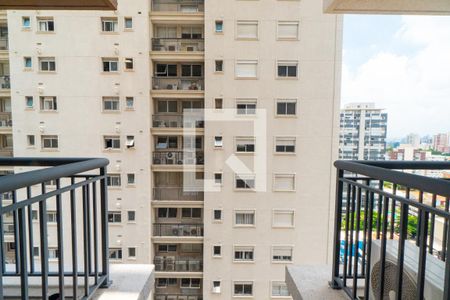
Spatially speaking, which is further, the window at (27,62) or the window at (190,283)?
the window at (190,283)

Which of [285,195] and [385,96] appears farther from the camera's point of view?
[285,195]

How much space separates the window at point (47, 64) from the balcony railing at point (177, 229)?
385 centimetres

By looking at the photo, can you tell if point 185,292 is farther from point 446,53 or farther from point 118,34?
point 446,53

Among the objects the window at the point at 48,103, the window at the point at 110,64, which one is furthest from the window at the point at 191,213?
the window at the point at 48,103

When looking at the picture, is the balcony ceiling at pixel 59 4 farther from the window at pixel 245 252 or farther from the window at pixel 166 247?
the window at pixel 166 247

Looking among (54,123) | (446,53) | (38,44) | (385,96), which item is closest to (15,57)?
(38,44)

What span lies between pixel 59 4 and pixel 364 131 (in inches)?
145

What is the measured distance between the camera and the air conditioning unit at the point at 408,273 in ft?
2.45

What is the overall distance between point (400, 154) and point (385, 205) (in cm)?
186

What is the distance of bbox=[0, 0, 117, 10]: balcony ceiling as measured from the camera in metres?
1.48

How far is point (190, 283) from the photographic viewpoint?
597 centimetres

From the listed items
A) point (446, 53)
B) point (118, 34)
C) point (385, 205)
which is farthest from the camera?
point (118, 34)

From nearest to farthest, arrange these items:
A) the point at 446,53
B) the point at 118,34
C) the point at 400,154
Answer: the point at 400,154
the point at 446,53
the point at 118,34

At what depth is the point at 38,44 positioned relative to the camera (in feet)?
17.6
